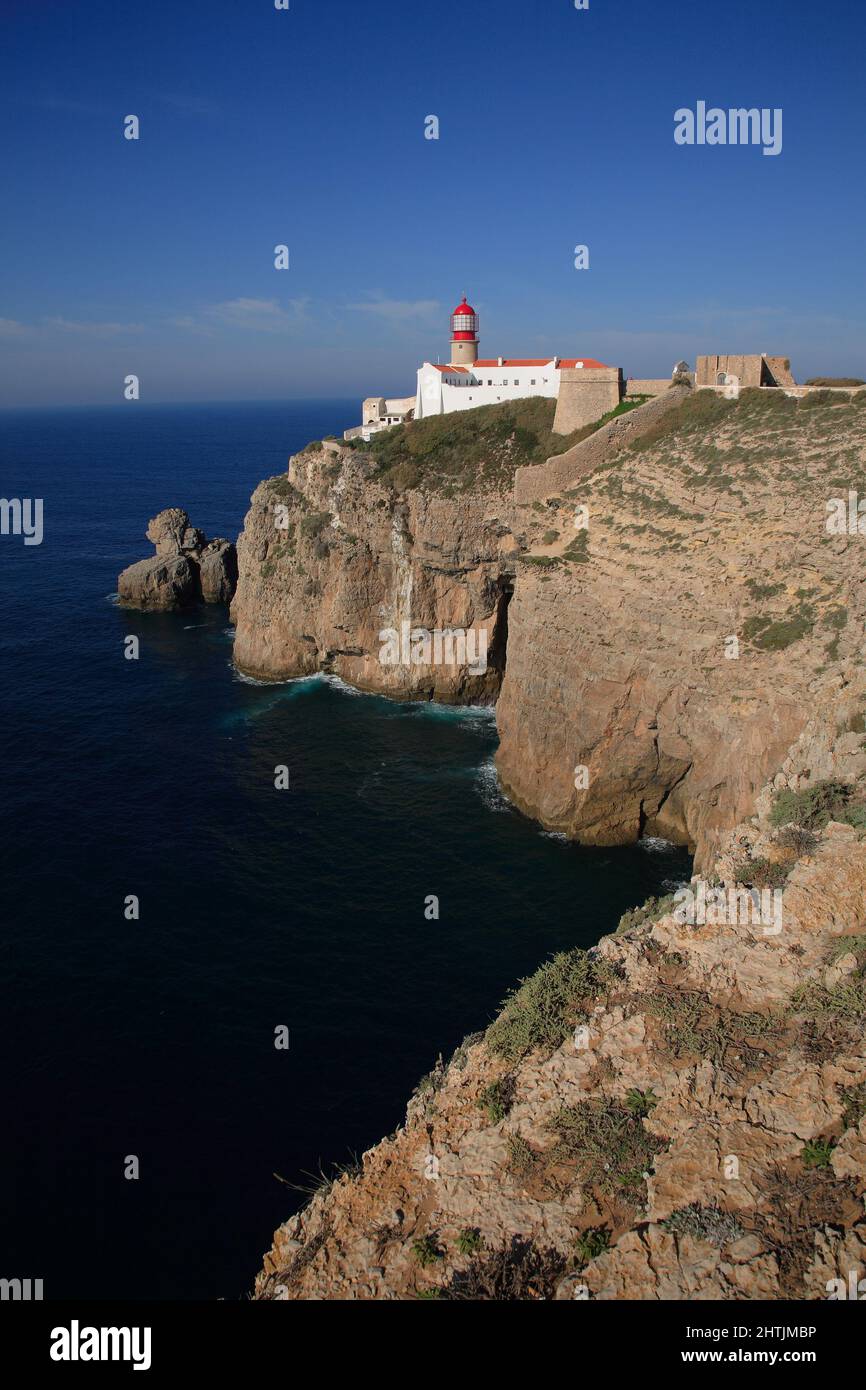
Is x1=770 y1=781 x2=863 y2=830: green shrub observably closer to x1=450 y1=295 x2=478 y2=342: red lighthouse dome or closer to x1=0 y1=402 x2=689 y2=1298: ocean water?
x1=0 y1=402 x2=689 y2=1298: ocean water

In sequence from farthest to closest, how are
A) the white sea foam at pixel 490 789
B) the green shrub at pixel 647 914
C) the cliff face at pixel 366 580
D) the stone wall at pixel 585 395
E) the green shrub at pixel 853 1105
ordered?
the stone wall at pixel 585 395, the cliff face at pixel 366 580, the white sea foam at pixel 490 789, the green shrub at pixel 647 914, the green shrub at pixel 853 1105

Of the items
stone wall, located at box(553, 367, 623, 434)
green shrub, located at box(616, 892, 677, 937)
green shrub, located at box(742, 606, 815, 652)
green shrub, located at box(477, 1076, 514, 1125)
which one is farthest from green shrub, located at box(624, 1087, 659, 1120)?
stone wall, located at box(553, 367, 623, 434)

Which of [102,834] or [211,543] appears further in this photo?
[211,543]

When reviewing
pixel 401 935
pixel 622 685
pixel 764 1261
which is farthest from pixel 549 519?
pixel 764 1261

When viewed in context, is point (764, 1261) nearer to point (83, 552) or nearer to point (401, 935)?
point (401, 935)

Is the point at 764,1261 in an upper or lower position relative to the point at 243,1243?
upper

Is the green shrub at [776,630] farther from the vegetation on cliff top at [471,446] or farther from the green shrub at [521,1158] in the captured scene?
the green shrub at [521,1158]

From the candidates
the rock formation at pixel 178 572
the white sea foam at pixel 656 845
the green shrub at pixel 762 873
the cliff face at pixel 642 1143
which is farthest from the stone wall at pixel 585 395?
the cliff face at pixel 642 1143
